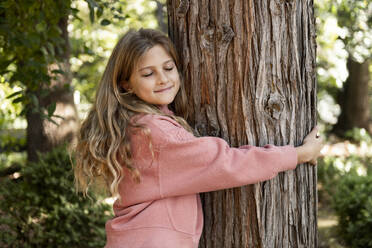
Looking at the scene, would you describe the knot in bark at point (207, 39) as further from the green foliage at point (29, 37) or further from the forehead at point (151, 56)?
the green foliage at point (29, 37)

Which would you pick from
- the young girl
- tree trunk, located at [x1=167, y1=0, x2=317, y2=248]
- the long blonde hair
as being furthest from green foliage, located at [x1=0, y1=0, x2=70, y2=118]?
tree trunk, located at [x1=167, y1=0, x2=317, y2=248]

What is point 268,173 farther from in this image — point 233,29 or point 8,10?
point 8,10

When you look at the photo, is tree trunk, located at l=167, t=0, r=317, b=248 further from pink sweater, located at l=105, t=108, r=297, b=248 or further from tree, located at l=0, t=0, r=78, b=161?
tree, located at l=0, t=0, r=78, b=161

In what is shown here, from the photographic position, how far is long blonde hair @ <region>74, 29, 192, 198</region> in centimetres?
210

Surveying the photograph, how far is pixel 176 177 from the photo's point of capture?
2.02 m

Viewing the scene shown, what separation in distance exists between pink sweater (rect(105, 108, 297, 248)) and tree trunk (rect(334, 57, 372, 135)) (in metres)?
8.58

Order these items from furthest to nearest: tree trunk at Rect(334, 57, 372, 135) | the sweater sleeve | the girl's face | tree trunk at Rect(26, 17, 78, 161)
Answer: tree trunk at Rect(334, 57, 372, 135) → tree trunk at Rect(26, 17, 78, 161) → the girl's face → the sweater sleeve

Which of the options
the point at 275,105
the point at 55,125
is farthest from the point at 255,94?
the point at 55,125

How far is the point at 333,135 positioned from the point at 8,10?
28.9 ft

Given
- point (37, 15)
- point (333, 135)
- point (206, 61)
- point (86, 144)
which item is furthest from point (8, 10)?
point (333, 135)

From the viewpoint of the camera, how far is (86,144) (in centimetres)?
225

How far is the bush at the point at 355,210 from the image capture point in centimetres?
433

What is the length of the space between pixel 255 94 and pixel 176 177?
Result: 1.75 feet

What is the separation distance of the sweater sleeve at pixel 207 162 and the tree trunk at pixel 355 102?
855 cm
